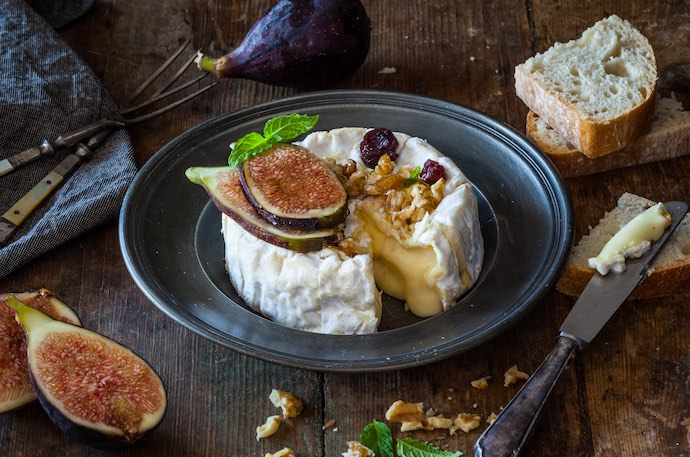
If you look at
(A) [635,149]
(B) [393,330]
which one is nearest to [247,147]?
(B) [393,330]

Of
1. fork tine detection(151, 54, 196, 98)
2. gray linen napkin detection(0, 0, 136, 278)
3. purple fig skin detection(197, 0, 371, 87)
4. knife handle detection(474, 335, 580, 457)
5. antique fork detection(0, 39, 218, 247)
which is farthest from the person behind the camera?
fork tine detection(151, 54, 196, 98)

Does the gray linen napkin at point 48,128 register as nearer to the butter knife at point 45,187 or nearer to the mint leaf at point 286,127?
the butter knife at point 45,187

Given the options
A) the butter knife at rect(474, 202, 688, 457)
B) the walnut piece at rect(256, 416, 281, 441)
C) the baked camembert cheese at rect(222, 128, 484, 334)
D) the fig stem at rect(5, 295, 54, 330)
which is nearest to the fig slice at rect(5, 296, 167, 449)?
the fig stem at rect(5, 295, 54, 330)

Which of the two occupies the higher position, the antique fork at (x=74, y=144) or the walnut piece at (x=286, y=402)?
the antique fork at (x=74, y=144)

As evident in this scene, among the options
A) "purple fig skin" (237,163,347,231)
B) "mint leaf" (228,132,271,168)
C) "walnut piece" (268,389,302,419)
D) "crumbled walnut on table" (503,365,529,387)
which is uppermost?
"mint leaf" (228,132,271,168)

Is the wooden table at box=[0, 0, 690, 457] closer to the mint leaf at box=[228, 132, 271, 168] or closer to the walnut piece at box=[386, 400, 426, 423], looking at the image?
the walnut piece at box=[386, 400, 426, 423]

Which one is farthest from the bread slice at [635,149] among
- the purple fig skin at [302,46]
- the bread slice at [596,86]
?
the purple fig skin at [302,46]
